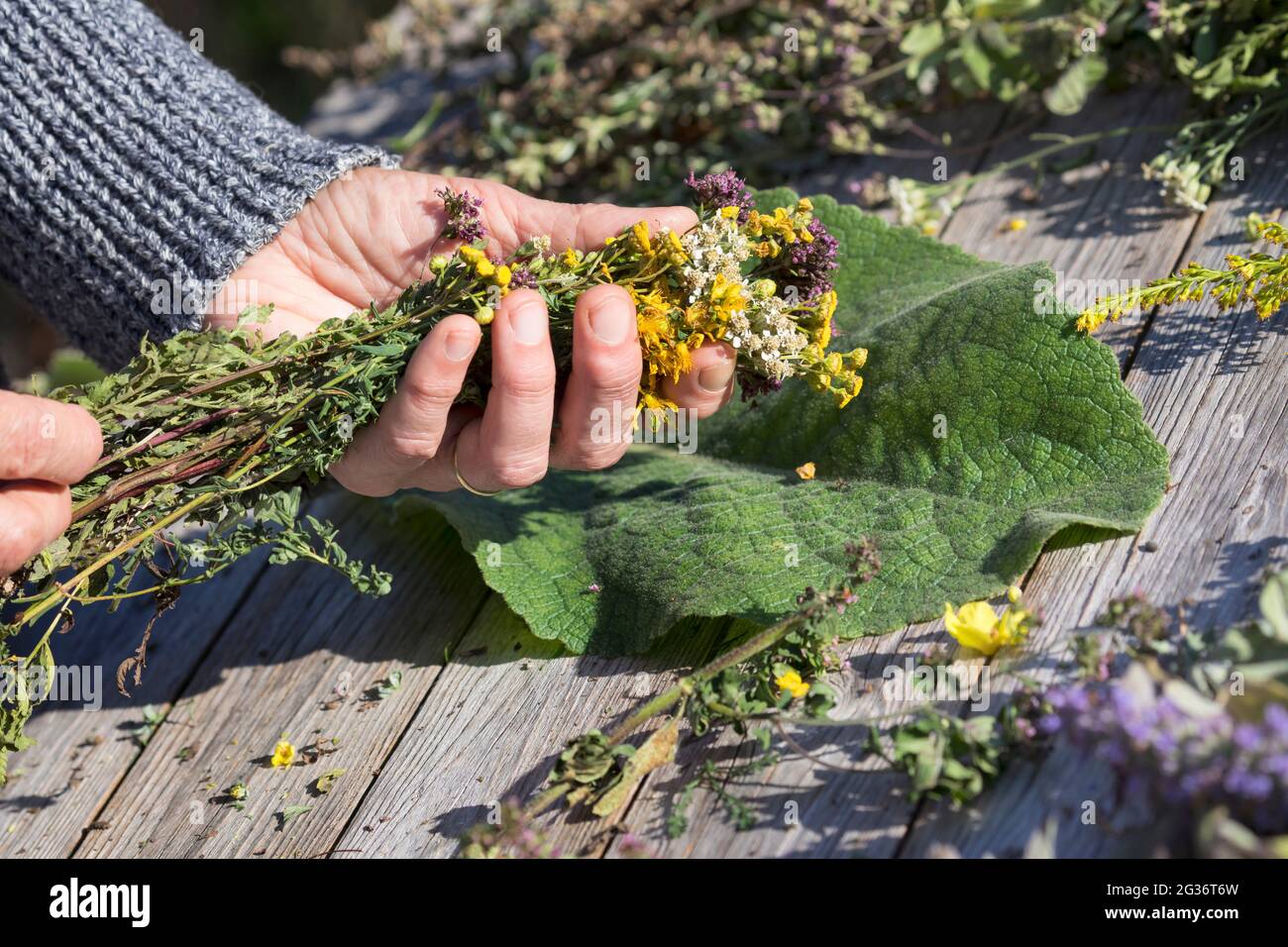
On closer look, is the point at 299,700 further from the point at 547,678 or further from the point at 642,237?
the point at 642,237

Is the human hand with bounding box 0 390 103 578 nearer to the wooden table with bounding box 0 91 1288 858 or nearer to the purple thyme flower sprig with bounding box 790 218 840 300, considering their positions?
the wooden table with bounding box 0 91 1288 858

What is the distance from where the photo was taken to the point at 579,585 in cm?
187

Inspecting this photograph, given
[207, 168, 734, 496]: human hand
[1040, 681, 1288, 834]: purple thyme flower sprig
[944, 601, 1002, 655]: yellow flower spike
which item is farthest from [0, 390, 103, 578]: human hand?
[1040, 681, 1288, 834]: purple thyme flower sprig

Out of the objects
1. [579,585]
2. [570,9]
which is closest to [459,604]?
[579,585]

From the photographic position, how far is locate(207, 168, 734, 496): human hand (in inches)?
64.9

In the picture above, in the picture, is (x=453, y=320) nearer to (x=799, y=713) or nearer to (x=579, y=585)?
(x=579, y=585)

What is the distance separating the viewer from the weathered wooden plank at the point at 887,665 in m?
1.35

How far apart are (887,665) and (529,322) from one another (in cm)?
72

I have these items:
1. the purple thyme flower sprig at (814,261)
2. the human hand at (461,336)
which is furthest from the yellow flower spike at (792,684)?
the purple thyme flower sprig at (814,261)

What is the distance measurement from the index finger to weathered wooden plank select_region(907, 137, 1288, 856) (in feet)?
3.93

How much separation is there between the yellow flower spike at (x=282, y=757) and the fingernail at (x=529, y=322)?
76cm

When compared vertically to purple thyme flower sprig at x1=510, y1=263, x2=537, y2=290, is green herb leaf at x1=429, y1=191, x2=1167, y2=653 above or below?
below

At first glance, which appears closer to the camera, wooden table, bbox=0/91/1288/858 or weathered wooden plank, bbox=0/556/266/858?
wooden table, bbox=0/91/1288/858

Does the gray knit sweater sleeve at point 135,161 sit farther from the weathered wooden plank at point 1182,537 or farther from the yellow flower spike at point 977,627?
the weathered wooden plank at point 1182,537
